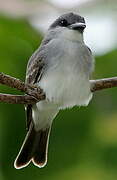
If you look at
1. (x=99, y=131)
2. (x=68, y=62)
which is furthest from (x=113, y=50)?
(x=68, y=62)

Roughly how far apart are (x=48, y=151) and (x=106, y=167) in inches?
12.8

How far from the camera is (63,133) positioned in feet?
10.0

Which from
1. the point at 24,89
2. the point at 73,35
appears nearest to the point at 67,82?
the point at 73,35

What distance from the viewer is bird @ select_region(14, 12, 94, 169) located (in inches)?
101

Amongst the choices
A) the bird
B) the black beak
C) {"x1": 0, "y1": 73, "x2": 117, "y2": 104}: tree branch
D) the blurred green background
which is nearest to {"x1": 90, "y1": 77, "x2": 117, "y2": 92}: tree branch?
{"x1": 0, "y1": 73, "x2": 117, "y2": 104}: tree branch

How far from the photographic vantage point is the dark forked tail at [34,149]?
2.92 m

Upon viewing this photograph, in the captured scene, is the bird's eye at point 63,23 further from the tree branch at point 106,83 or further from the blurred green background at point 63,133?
the tree branch at point 106,83

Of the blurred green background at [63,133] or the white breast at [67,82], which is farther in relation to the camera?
the blurred green background at [63,133]

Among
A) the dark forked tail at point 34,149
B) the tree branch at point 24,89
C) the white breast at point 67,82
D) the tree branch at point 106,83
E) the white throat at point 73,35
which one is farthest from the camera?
the dark forked tail at point 34,149

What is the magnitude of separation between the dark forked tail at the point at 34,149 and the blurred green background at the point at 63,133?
0.03 meters

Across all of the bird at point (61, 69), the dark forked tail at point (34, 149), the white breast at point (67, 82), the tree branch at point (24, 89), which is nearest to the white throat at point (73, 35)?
the bird at point (61, 69)

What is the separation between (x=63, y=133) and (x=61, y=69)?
0.57 metres

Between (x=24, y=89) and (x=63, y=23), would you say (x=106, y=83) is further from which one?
(x=63, y=23)

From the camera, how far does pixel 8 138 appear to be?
2951mm
